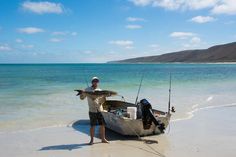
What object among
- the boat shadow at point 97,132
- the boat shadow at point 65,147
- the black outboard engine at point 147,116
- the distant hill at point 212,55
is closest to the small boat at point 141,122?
the black outboard engine at point 147,116

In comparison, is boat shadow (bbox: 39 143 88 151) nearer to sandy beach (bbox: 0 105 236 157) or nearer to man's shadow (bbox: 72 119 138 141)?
sandy beach (bbox: 0 105 236 157)

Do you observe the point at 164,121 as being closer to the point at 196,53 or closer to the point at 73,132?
the point at 73,132

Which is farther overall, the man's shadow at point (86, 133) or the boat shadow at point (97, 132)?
the boat shadow at point (97, 132)

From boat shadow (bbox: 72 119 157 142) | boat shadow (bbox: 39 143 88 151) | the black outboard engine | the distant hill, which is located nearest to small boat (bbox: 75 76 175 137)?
the black outboard engine

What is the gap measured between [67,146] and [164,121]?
2.78 meters

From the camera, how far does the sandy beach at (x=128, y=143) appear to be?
848 cm

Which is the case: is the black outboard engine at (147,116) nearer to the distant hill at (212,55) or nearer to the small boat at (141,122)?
the small boat at (141,122)

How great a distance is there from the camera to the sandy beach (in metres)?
8.48

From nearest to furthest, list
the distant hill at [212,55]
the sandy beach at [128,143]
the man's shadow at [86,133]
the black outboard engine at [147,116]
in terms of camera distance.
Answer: the sandy beach at [128,143]
the man's shadow at [86,133]
the black outboard engine at [147,116]
the distant hill at [212,55]

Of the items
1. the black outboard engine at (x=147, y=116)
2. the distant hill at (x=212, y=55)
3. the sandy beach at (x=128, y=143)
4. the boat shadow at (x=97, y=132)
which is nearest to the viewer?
the sandy beach at (x=128, y=143)

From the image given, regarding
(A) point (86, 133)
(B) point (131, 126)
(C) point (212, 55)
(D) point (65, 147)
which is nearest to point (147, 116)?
(B) point (131, 126)

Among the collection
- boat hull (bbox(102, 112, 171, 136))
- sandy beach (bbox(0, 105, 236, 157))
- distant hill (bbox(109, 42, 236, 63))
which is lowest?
sandy beach (bbox(0, 105, 236, 157))

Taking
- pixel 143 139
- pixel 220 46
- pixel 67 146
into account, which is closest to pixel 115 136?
pixel 143 139

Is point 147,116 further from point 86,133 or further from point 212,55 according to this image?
point 212,55
